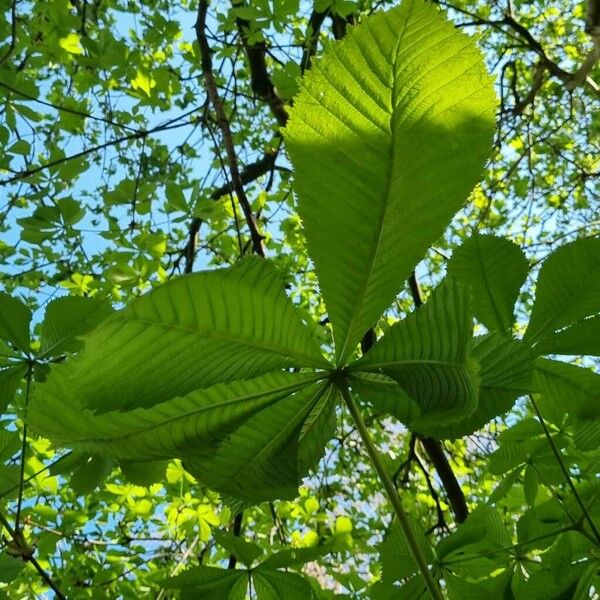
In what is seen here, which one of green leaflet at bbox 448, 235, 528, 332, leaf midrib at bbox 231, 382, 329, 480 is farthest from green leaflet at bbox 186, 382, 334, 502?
green leaflet at bbox 448, 235, 528, 332

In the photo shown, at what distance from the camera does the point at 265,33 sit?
265cm

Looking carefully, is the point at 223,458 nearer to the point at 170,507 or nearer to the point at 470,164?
the point at 470,164

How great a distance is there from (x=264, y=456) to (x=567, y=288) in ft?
1.55

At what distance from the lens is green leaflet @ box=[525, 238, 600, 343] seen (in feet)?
2.63

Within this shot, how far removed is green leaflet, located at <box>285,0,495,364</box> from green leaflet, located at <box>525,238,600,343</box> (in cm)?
40

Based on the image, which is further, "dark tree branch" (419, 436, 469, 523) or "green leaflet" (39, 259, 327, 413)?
"dark tree branch" (419, 436, 469, 523)

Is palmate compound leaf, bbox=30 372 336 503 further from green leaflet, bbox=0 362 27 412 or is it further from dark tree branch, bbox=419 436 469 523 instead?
dark tree branch, bbox=419 436 469 523

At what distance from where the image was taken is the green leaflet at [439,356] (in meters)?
0.45

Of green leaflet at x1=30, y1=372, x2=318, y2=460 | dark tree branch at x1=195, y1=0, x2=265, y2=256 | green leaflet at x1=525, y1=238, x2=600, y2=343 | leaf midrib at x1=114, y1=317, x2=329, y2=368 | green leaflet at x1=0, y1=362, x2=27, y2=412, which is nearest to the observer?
leaf midrib at x1=114, y1=317, x2=329, y2=368

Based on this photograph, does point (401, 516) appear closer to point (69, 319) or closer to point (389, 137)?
point (389, 137)

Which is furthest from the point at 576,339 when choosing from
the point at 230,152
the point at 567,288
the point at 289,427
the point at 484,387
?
the point at 230,152

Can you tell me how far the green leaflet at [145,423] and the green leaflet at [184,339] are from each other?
7 centimetres

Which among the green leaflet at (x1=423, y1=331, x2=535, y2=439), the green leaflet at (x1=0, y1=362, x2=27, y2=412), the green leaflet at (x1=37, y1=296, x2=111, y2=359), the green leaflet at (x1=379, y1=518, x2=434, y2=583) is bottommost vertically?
the green leaflet at (x1=379, y1=518, x2=434, y2=583)

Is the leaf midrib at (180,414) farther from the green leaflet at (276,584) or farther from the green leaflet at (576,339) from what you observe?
the green leaflet at (276,584)
